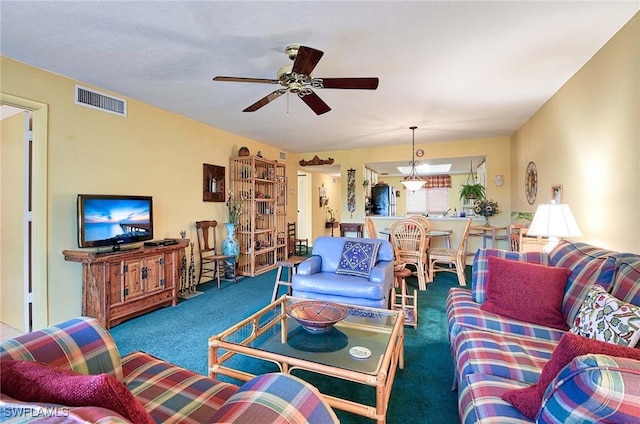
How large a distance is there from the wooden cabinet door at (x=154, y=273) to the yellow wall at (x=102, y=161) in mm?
588

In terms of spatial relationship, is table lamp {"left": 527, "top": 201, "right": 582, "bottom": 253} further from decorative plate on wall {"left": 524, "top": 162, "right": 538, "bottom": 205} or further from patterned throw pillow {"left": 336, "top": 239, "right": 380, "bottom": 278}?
decorative plate on wall {"left": 524, "top": 162, "right": 538, "bottom": 205}

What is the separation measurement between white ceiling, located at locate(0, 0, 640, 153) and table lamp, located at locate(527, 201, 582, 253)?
4.19ft

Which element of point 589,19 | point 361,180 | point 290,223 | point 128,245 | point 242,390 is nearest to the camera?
point 242,390

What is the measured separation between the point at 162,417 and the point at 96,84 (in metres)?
3.27

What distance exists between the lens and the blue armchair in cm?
271

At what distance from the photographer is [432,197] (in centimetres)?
984

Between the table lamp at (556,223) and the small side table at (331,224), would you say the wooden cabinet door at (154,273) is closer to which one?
the table lamp at (556,223)

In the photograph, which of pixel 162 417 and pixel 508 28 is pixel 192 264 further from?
pixel 508 28

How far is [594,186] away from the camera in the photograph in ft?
8.02

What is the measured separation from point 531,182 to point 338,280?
3.19 meters

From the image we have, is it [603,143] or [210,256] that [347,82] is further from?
[210,256]

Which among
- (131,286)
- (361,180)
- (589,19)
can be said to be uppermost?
(589,19)

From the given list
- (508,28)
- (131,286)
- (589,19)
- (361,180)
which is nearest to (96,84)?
(131,286)

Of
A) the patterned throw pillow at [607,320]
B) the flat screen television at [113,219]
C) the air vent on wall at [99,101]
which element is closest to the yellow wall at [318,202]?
the flat screen television at [113,219]
